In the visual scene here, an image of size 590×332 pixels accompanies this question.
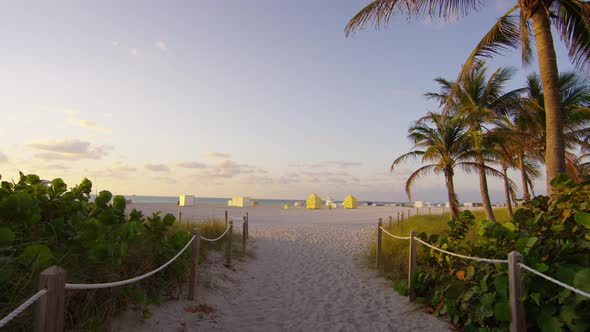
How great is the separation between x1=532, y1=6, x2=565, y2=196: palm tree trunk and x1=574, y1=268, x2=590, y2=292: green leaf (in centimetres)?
342

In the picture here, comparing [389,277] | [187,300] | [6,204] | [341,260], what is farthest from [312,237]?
[6,204]

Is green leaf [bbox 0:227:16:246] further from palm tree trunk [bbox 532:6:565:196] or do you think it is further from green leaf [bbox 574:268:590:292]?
palm tree trunk [bbox 532:6:565:196]

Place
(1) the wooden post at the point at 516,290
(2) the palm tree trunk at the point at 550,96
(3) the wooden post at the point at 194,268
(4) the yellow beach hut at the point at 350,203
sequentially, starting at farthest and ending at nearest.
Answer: (4) the yellow beach hut at the point at 350,203 → (2) the palm tree trunk at the point at 550,96 → (3) the wooden post at the point at 194,268 → (1) the wooden post at the point at 516,290

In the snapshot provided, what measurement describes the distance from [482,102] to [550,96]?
32.8 ft

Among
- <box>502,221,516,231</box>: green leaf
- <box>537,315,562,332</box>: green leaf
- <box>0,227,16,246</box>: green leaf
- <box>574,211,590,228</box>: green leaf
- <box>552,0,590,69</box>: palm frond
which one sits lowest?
<box>537,315,562,332</box>: green leaf

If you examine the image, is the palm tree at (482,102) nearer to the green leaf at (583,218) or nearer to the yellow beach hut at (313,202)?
the green leaf at (583,218)

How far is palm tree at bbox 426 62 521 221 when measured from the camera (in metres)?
13.5

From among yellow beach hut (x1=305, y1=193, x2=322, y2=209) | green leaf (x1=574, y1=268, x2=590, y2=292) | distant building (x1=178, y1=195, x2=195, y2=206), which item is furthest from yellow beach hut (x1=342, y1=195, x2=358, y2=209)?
green leaf (x1=574, y1=268, x2=590, y2=292)

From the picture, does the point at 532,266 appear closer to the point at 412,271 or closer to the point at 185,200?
the point at 412,271

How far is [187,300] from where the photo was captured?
5.02 m

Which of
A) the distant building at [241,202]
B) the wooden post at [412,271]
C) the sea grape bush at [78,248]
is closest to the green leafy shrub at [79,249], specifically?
the sea grape bush at [78,248]

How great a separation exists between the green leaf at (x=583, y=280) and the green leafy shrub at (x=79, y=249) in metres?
4.05

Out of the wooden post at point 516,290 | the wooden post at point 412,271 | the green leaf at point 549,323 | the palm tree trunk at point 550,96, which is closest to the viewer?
the green leaf at point 549,323

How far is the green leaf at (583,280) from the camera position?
2.88 m
